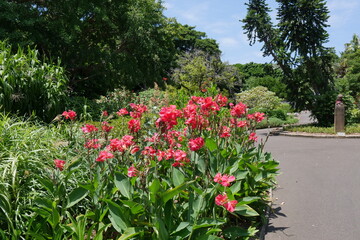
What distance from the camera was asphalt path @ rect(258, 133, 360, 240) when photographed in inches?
128

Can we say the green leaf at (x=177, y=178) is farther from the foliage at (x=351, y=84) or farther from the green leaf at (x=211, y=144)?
the foliage at (x=351, y=84)

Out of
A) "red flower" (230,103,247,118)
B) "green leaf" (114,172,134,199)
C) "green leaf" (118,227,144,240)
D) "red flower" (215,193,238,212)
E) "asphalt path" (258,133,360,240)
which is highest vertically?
"red flower" (230,103,247,118)

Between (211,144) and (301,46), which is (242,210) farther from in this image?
(301,46)

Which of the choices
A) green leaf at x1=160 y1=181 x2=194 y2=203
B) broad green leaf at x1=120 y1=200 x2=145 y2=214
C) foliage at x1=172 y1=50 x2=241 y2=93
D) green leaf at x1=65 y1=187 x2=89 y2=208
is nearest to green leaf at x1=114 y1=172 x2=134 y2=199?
broad green leaf at x1=120 y1=200 x2=145 y2=214

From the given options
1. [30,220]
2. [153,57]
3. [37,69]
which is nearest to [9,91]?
[37,69]

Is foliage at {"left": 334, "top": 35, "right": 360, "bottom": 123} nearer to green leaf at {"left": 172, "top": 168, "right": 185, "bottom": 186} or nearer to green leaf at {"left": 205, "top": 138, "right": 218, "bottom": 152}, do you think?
green leaf at {"left": 205, "top": 138, "right": 218, "bottom": 152}

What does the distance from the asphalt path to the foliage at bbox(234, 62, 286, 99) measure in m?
9.16

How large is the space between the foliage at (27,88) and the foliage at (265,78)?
12.2 metres

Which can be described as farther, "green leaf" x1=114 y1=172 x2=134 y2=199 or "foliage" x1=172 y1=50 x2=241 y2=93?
"foliage" x1=172 y1=50 x2=241 y2=93

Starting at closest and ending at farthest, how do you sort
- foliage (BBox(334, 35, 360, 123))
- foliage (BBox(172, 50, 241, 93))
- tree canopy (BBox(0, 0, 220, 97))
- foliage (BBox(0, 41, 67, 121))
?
1. foliage (BBox(0, 41, 67, 121))
2. tree canopy (BBox(0, 0, 220, 97))
3. foliage (BBox(334, 35, 360, 123))
4. foliage (BBox(172, 50, 241, 93))

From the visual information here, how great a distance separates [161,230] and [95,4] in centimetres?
1334

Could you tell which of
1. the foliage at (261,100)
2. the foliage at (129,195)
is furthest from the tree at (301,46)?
the foliage at (129,195)

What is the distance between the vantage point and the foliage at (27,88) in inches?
217

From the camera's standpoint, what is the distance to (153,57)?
52.3 ft
